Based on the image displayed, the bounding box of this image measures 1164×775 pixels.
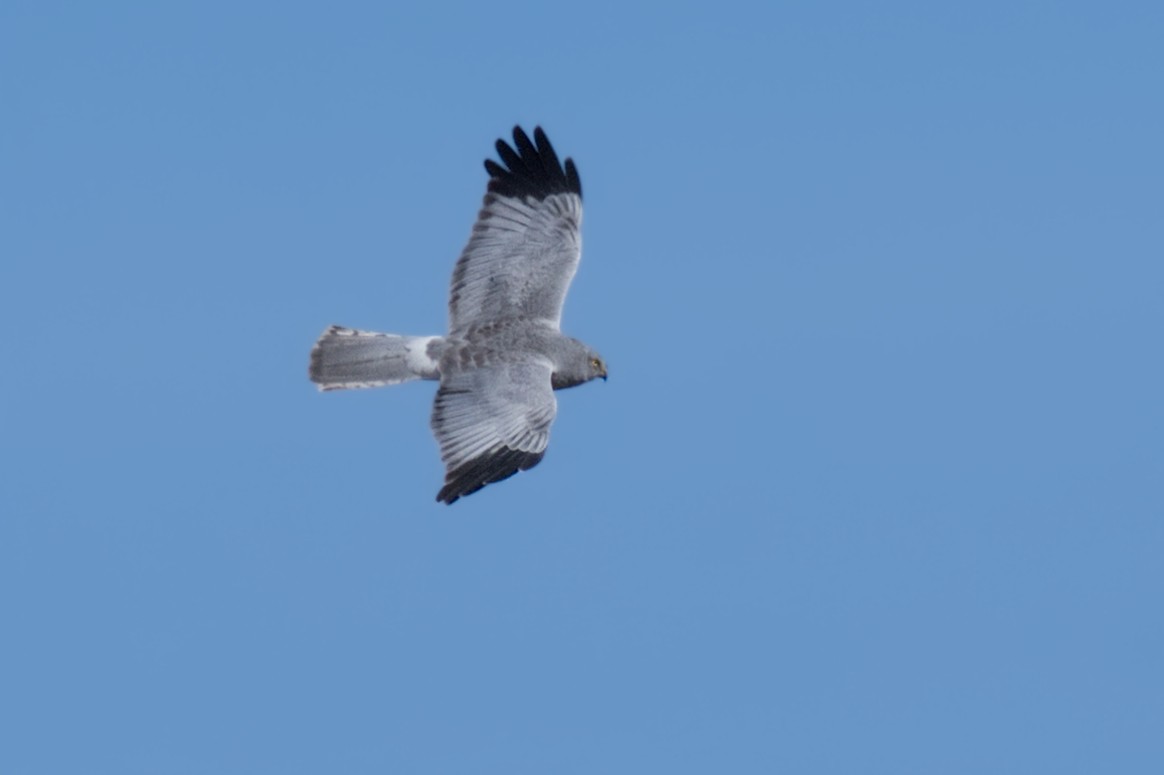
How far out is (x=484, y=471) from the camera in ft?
45.7

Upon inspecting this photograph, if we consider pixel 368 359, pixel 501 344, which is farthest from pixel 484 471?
pixel 368 359

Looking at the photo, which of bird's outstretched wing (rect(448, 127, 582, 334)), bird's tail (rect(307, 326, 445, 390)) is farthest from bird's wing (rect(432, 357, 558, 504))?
bird's outstretched wing (rect(448, 127, 582, 334))

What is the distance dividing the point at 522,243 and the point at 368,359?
5.42 ft

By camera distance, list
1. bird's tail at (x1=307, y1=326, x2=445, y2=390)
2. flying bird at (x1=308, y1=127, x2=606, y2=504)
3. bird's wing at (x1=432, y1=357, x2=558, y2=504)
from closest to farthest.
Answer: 1. bird's wing at (x1=432, y1=357, x2=558, y2=504)
2. flying bird at (x1=308, y1=127, x2=606, y2=504)
3. bird's tail at (x1=307, y1=326, x2=445, y2=390)

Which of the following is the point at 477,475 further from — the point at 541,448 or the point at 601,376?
the point at 601,376

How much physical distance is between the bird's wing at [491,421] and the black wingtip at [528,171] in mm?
1705

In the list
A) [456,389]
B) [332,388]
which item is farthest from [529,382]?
[332,388]

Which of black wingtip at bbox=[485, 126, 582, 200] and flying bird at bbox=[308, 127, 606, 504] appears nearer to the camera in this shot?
flying bird at bbox=[308, 127, 606, 504]

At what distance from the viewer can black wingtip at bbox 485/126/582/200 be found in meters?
15.6

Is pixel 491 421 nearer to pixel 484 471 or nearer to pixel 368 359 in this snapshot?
pixel 484 471

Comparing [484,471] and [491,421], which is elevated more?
[491,421]

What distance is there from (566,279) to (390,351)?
65.0 inches

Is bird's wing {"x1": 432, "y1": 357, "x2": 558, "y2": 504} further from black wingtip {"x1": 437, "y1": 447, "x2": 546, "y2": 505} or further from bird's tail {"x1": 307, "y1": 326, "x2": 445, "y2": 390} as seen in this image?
bird's tail {"x1": 307, "y1": 326, "x2": 445, "y2": 390}

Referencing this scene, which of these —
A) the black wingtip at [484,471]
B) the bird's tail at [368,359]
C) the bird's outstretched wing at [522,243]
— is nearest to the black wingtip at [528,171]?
the bird's outstretched wing at [522,243]
